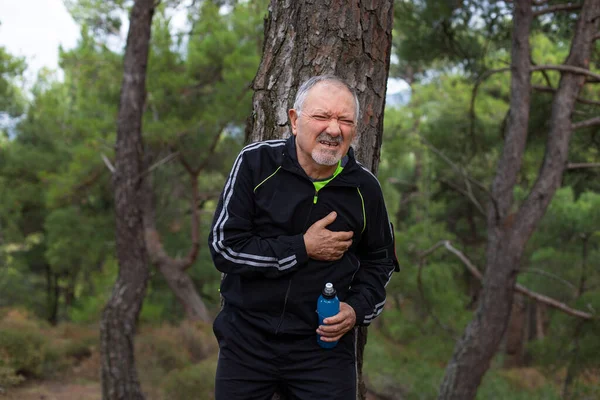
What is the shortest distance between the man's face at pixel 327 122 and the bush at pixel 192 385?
7.24 m

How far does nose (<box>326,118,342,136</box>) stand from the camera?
2.04 metres

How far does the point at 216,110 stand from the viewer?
477 inches

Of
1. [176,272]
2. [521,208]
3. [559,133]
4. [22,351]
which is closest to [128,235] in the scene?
[521,208]

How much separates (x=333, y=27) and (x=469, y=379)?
5.43 meters

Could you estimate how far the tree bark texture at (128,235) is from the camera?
6973 mm

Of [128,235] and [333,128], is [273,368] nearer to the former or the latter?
[333,128]

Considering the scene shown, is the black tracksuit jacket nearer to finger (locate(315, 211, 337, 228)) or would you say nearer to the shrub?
finger (locate(315, 211, 337, 228))

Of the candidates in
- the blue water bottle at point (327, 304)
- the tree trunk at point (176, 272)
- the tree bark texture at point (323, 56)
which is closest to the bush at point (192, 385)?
the tree trunk at point (176, 272)

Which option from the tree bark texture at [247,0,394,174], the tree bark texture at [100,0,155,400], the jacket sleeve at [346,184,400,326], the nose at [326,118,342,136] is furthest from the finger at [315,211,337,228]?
the tree bark texture at [100,0,155,400]

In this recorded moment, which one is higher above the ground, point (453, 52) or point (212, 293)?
point (453, 52)

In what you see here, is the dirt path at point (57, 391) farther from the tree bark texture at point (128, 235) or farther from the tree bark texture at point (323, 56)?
the tree bark texture at point (323, 56)

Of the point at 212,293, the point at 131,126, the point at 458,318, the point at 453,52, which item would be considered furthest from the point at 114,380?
the point at 212,293

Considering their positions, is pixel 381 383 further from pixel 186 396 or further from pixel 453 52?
pixel 453 52

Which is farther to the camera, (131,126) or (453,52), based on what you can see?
(453,52)
